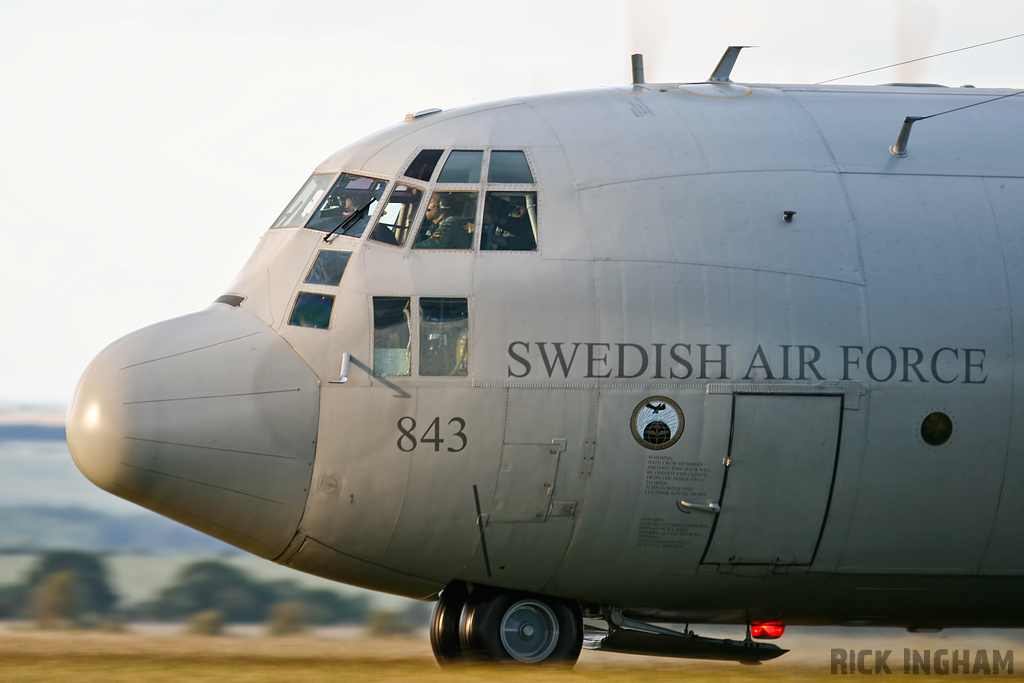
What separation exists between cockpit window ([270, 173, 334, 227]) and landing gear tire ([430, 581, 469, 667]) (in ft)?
10.3

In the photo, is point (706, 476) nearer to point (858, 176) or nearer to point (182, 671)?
point (858, 176)

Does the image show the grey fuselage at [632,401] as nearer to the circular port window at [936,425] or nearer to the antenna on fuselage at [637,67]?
the circular port window at [936,425]

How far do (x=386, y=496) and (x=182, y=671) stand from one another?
1.82 m

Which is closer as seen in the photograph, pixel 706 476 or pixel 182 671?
pixel 182 671

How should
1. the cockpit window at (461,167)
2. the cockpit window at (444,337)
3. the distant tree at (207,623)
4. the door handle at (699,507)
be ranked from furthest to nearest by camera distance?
the distant tree at (207,623)
the cockpit window at (461,167)
the door handle at (699,507)
the cockpit window at (444,337)

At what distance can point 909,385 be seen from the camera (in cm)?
895

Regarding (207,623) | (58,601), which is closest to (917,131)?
(207,623)

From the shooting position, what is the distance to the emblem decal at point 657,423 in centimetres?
880

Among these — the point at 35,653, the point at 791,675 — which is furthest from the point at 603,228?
the point at 35,653

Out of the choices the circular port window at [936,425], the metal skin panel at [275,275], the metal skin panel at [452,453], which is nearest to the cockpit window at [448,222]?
the metal skin panel at [275,275]

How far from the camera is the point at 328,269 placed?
908 cm

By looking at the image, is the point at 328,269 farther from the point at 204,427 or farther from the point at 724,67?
the point at 724,67

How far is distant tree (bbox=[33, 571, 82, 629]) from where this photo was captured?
47.5 ft

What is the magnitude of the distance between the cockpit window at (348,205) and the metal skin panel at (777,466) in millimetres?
3127
